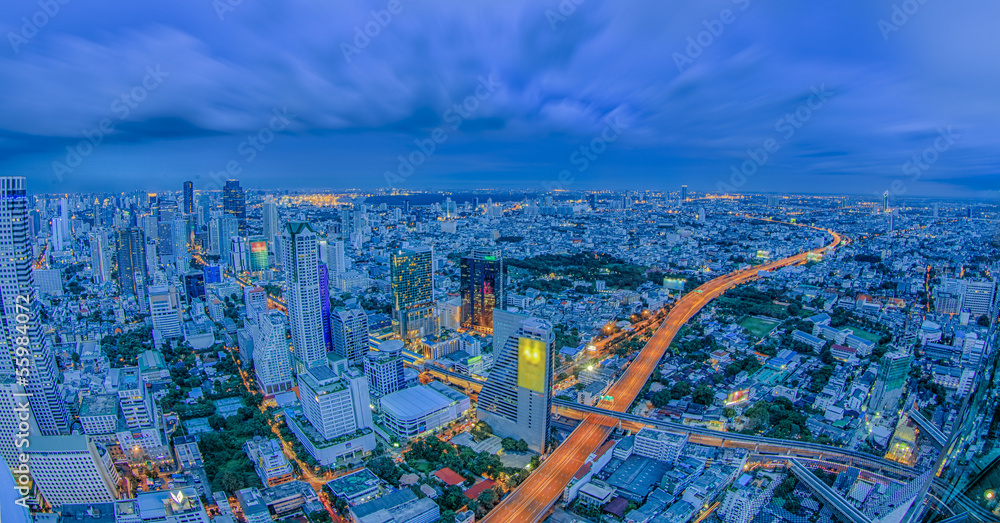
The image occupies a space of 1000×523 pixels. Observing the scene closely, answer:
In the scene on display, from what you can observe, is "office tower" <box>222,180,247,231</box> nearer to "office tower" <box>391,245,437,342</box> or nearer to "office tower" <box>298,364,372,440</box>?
"office tower" <box>391,245,437,342</box>

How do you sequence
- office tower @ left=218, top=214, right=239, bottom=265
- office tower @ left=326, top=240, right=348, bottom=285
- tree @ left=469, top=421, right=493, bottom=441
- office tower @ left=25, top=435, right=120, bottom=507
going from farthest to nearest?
office tower @ left=218, top=214, right=239, bottom=265 → office tower @ left=326, top=240, right=348, bottom=285 → tree @ left=469, top=421, right=493, bottom=441 → office tower @ left=25, top=435, right=120, bottom=507

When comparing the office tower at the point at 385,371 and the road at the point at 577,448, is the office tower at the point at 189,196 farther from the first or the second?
the road at the point at 577,448

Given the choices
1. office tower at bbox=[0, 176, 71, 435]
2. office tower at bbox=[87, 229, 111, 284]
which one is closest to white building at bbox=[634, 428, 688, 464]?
office tower at bbox=[0, 176, 71, 435]

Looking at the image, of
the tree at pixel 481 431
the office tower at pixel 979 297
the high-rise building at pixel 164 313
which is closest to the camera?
the tree at pixel 481 431

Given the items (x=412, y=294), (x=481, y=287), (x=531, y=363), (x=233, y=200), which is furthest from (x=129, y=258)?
(x=531, y=363)

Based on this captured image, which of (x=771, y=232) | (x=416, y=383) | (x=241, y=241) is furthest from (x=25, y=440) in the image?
(x=771, y=232)

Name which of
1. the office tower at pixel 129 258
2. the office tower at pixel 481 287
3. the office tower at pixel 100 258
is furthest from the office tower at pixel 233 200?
the office tower at pixel 481 287
